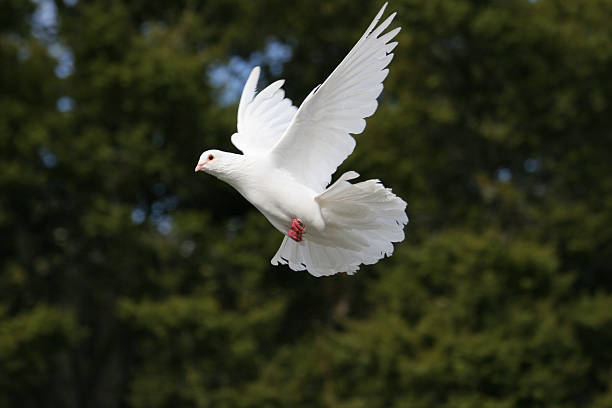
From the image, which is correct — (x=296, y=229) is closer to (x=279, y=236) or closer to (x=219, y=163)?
(x=219, y=163)

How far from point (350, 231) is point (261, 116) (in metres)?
1.49

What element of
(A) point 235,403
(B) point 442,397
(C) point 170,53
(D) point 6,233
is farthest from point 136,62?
(B) point 442,397

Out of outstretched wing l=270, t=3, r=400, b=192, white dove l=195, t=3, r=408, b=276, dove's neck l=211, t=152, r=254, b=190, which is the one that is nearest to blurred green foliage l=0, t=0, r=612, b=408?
white dove l=195, t=3, r=408, b=276

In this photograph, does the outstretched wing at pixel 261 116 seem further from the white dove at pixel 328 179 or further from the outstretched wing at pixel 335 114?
the outstretched wing at pixel 335 114

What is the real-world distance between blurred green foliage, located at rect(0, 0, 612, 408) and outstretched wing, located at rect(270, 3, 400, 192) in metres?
9.14

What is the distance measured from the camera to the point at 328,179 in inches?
286

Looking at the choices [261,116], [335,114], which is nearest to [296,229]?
[335,114]

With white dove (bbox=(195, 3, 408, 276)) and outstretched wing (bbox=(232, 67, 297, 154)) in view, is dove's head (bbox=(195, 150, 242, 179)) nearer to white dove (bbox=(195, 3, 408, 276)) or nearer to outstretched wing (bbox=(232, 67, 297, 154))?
white dove (bbox=(195, 3, 408, 276))

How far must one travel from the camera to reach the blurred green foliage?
16.2 meters

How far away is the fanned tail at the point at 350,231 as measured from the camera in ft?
22.0

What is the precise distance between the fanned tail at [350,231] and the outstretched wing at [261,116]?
32.2 inches

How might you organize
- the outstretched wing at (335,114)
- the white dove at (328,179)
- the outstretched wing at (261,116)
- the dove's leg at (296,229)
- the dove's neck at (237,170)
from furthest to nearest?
the outstretched wing at (261,116) → the dove's neck at (237,170) → the dove's leg at (296,229) → the white dove at (328,179) → the outstretched wing at (335,114)

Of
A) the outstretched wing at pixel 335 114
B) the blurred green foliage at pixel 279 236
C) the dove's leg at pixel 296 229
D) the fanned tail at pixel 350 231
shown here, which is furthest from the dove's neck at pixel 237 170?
the blurred green foliage at pixel 279 236

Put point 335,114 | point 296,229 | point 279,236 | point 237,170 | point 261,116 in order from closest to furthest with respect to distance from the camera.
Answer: point 335,114
point 296,229
point 237,170
point 261,116
point 279,236
